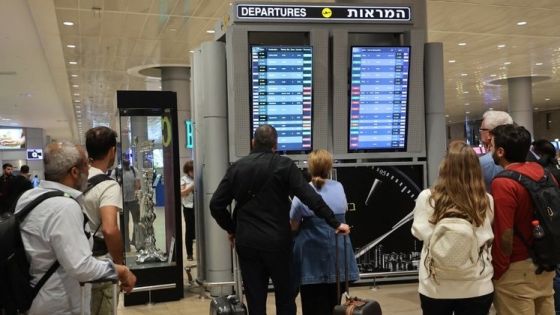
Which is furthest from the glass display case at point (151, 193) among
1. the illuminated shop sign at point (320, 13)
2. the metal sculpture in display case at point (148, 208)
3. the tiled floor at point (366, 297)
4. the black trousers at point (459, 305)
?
the black trousers at point (459, 305)

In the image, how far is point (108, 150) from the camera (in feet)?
10.8

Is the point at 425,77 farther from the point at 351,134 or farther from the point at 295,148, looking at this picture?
the point at 295,148

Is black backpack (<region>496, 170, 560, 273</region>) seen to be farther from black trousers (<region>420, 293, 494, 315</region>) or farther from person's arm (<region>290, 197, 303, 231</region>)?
person's arm (<region>290, 197, 303, 231</region>)

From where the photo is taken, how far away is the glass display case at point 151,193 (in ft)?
19.9

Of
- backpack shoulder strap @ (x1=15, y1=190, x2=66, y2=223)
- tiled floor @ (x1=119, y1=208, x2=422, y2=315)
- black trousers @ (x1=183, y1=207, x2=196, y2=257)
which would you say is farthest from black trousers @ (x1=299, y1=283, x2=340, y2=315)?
black trousers @ (x1=183, y1=207, x2=196, y2=257)

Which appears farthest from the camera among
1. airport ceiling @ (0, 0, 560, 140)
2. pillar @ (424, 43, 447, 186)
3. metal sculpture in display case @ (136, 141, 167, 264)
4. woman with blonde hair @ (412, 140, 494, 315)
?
airport ceiling @ (0, 0, 560, 140)

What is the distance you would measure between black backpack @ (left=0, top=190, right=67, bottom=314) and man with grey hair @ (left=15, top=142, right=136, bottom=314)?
0.02 metres

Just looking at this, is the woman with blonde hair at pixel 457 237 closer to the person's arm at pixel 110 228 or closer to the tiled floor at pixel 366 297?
the person's arm at pixel 110 228

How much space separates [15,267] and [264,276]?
1.87 meters

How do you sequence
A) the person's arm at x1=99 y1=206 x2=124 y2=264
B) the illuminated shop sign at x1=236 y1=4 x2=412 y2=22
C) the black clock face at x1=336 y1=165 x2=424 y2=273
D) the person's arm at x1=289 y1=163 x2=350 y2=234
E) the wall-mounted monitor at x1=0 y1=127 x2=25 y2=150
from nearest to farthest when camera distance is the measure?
the person's arm at x1=99 y1=206 x2=124 y2=264
the person's arm at x1=289 y1=163 x2=350 y2=234
the illuminated shop sign at x1=236 y1=4 x2=412 y2=22
the black clock face at x1=336 y1=165 x2=424 y2=273
the wall-mounted monitor at x1=0 y1=127 x2=25 y2=150

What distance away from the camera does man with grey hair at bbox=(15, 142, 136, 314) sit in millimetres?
2223

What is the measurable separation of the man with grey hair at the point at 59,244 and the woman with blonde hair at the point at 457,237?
146 cm

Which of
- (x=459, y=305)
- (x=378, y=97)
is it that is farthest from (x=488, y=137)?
(x=378, y=97)

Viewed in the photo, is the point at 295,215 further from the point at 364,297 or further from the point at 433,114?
the point at 433,114
